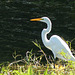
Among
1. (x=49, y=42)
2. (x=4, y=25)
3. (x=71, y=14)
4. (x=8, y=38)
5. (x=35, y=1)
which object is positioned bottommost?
(x=49, y=42)

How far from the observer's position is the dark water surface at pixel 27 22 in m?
12.1

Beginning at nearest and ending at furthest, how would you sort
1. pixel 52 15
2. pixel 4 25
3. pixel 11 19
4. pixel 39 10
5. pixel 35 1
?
1. pixel 4 25
2. pixel 11 19
3. pixel 52 15
4. pixel 39 10
5. pixel 35 1

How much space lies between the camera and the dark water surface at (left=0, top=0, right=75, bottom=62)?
1209 centimetres

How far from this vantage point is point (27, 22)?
17.0m

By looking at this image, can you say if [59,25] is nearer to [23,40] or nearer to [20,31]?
[20,31]

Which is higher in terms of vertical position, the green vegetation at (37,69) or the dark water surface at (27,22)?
the dark water surface at (27,22)

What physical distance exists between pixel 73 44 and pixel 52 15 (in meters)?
7.08

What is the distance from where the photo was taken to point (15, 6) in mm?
21484

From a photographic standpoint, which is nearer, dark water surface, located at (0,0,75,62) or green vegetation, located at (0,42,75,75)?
green vegetation, located at (0,42,75,75)

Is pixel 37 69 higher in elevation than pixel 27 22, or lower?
lower

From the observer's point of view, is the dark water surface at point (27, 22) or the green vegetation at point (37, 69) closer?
the green vegetation at point (37, 69)

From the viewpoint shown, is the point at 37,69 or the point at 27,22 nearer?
the point at 37,69

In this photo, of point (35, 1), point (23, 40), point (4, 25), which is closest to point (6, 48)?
point (23, 40)

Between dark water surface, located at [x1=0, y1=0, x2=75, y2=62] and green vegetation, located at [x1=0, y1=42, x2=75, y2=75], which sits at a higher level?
dark water surface, located at [x1=0, y1=0, x2=75, y2=62]
